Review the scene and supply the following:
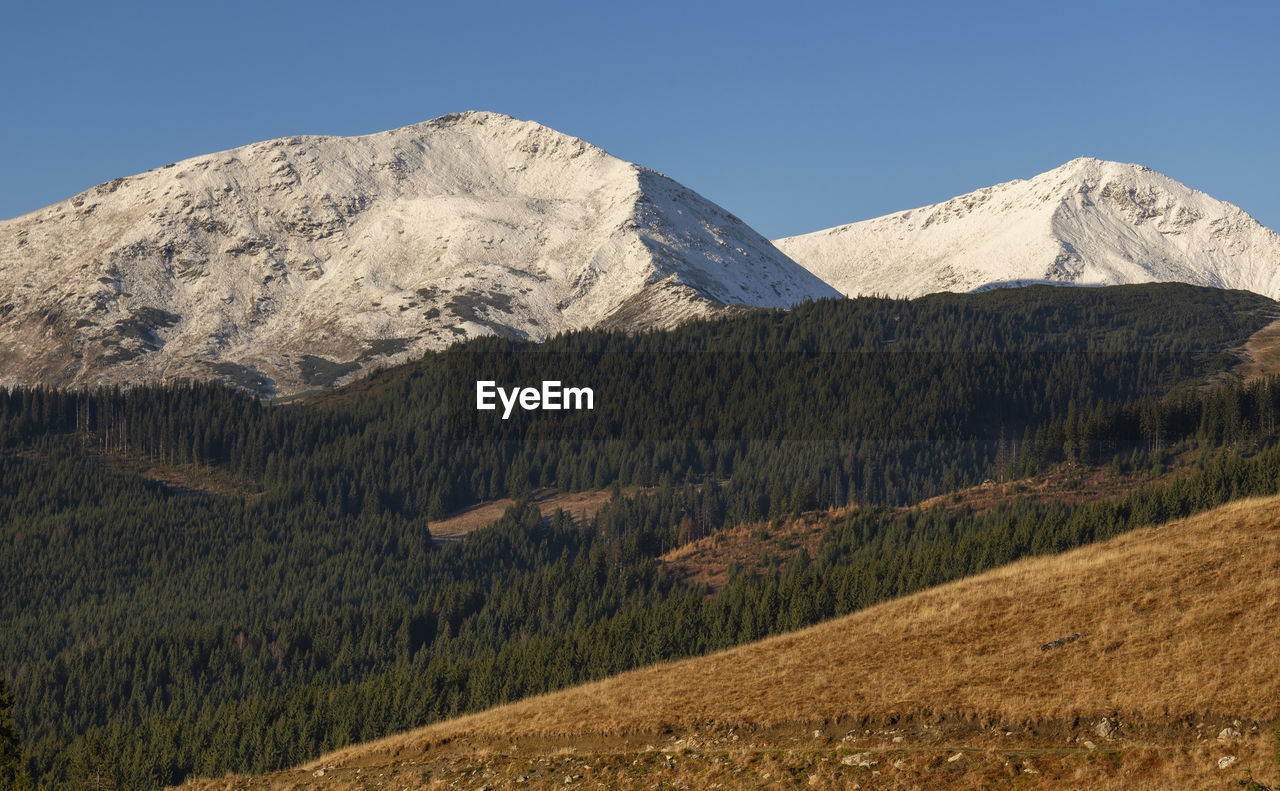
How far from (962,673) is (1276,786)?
22.8m

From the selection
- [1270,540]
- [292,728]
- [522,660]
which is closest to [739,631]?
[522,660]

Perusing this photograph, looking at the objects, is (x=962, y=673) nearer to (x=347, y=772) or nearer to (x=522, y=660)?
(x=347, y=772)

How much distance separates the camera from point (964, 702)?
5675cm

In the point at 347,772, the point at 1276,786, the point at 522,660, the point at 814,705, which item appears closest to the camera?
the point at 1276,786

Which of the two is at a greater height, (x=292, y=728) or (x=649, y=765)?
(x=649, y=765)

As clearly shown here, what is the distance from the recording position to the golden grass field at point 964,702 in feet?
155

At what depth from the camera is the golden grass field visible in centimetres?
4719

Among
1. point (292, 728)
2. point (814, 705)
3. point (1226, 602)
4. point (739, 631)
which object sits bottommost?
point (292, 728)

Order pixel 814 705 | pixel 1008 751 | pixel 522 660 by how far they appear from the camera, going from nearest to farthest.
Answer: pixel 1008 751 → pixel 814 705 → pixel 522 660

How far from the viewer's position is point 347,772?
66438mm

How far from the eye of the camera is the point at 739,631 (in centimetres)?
14412

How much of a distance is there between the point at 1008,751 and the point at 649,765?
14701 mm

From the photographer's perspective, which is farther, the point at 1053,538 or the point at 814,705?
the point at 1053,538

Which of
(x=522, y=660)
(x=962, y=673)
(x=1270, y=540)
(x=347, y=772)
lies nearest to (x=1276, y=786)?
(x=962, y=673)
